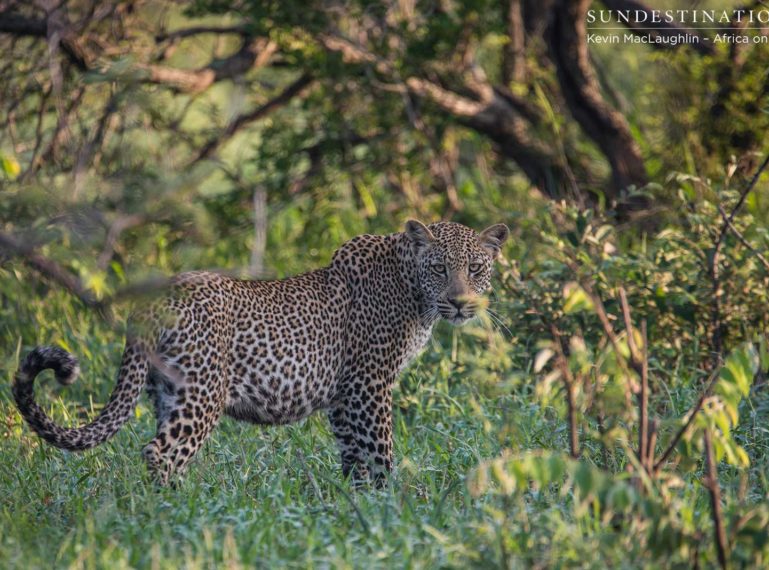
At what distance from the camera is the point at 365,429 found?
6.75 metres

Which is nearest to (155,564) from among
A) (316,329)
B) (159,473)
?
(159,473)

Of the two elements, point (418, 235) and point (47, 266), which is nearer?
point (47, 266)

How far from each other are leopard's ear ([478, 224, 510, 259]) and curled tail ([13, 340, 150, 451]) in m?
2.29

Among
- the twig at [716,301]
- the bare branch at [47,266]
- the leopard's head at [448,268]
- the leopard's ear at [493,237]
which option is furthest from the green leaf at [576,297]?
the twig at [716,301]

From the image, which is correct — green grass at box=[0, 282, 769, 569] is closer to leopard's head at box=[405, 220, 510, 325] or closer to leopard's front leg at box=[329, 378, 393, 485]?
leopard's front leg at box=[329, 378, 393, 485]

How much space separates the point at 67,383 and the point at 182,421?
23.7 inches

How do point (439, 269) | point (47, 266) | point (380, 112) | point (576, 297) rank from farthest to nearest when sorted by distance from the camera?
1. point (380, 112)
2. point (439, 269)
3. point (47, 266)
4. point (576, 297)

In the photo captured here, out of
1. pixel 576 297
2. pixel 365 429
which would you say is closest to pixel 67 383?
pixel 365 429

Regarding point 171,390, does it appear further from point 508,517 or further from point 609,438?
point 609,438

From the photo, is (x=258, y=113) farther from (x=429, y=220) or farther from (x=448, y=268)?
(x=448, y=268)

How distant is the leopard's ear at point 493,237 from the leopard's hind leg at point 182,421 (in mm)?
2037

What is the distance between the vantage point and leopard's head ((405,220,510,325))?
22.6 ft

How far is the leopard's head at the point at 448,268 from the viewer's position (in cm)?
690

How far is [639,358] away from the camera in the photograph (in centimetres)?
488
